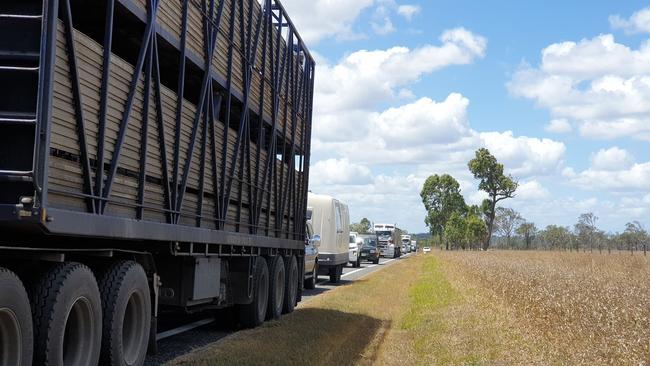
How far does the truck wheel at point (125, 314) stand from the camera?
595cm

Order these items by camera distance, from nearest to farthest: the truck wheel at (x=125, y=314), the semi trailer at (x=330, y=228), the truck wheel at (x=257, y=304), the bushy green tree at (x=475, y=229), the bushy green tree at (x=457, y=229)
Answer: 1. the truck wheel at (x=125, y=314)
2. the truck wheel at (x=257, y=304)
3. the semi trailer at (x=330, y=228)
4. the bushy green tree at (x=475, y=229)
5. the bushy green tree at (x=457, y=229)

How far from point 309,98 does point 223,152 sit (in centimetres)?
601

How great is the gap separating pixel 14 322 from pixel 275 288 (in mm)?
7688

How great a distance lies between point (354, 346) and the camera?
992cm

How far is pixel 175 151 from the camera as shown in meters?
7.21

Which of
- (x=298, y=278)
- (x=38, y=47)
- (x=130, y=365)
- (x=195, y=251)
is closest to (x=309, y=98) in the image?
(x=298, y=278)

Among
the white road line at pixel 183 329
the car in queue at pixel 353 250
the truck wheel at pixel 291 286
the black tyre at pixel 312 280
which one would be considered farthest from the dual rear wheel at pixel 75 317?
the car in queue at pixel 353 250

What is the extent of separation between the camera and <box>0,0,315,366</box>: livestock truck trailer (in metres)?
4.59

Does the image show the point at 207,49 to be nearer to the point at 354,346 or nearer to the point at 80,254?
the point at 80,254

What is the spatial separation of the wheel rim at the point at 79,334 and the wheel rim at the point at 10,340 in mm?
757

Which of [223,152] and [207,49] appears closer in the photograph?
[207,49]

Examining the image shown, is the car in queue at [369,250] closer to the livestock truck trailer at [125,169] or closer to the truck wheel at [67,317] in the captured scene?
the livestock truck trailer at [125,169]

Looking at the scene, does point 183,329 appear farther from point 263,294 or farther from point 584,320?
point 584,320

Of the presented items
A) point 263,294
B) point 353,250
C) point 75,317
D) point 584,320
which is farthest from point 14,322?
point 353,250
